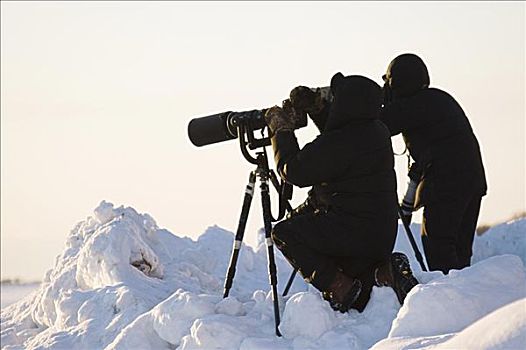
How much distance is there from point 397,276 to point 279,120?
4.13 feet

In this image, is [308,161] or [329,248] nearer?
[308,161]

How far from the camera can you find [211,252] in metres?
14.8

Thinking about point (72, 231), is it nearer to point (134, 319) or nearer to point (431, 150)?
point (134, 319)

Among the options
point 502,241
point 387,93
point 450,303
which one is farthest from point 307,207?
point 502,241

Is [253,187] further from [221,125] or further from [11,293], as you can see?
[11,293]

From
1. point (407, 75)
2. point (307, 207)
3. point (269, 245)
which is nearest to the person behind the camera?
point (269, 245)

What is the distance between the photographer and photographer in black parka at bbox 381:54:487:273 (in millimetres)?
9695

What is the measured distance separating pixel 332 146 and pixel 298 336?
3.96 feet

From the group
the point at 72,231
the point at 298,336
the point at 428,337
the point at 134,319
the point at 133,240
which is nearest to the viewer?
the point at 428,337

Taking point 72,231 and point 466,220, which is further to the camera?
point 72,231

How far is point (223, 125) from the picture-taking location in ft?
30.4

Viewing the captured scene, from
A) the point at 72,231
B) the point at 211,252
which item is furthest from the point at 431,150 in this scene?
the point at 211,252

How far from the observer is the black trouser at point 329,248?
855cm

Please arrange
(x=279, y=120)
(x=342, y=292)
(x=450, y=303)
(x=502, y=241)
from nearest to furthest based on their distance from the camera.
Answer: (x=450, y=303) < (x=342, y=292) < (x=279, y=120) < (x=502, y=241)
